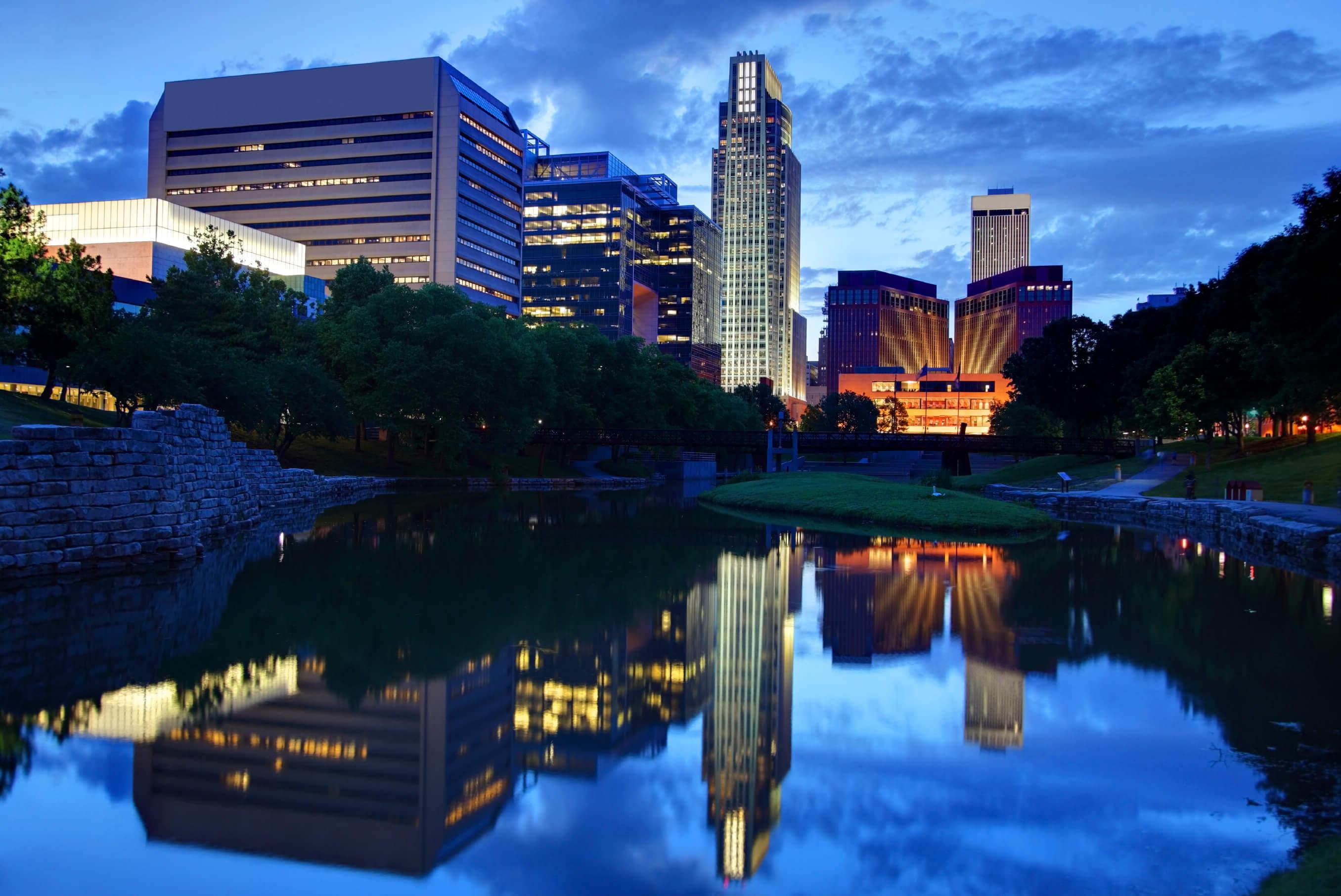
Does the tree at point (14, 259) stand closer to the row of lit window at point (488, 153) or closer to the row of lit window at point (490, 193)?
the row of lit window at point (490, 193)

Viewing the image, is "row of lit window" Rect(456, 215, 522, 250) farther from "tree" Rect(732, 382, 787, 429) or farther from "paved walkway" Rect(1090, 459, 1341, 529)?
"paved walkway" Rect(1090, 459, 1341, 529)

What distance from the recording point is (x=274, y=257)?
398ft

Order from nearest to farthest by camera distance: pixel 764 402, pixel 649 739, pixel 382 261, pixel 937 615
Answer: pixel 649 739 < pixel 937 615 < pixel 382 261 < pixel 764 402

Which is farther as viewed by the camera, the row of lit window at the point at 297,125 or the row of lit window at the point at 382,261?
the row of lit window at the point at 382,261

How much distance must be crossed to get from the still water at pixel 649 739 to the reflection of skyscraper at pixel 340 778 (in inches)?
1.4

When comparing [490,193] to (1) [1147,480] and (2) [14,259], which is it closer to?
(1) [1147,480]

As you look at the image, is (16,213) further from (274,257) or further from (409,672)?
(274,257)

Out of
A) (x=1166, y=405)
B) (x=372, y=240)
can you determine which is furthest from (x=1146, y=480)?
(x=372, y=240)

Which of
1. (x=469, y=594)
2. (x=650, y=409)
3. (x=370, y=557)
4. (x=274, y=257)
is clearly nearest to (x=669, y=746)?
(x=469, y=594)

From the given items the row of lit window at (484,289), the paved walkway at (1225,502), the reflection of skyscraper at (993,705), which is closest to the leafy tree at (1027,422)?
the paved walkway at (1225,502)

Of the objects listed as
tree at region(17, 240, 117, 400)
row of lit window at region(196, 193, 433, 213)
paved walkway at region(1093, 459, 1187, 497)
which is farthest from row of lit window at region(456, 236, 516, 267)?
paved walkway at region(1093, 459, 1187, 497)

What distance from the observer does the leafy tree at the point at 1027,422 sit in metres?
147

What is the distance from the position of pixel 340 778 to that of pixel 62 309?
45.0m

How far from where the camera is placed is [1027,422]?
14775 centimetres
